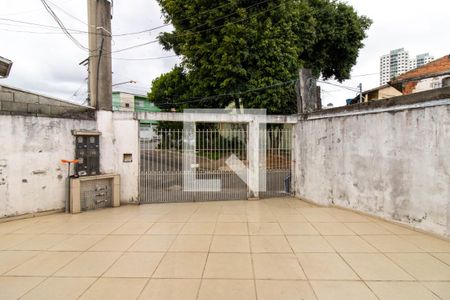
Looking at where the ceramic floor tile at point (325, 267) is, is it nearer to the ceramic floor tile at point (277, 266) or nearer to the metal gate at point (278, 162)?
the ceramic floor tile at point (277, 266)

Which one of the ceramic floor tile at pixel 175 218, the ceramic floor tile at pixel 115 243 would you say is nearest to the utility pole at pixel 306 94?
the ceramic floor tile at pixel 175 218

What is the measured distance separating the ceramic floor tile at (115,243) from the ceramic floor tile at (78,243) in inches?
4.4

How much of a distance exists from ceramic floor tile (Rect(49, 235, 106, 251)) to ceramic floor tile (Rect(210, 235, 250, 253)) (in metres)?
1.90

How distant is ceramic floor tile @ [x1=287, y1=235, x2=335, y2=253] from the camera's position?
374 centimetres

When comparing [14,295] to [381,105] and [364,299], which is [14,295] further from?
[381,105]

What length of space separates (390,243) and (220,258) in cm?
260

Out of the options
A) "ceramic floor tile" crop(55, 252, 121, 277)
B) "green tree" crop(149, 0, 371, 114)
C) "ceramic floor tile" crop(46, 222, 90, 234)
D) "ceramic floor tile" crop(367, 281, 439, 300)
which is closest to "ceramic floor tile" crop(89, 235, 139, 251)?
"ceramic floor tile" crop(55, 252, 121, 277)

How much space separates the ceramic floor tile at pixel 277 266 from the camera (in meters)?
2.99

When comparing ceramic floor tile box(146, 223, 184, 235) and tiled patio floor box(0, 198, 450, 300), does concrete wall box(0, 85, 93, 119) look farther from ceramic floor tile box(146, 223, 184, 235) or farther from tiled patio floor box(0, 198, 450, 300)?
ceramic floor tile box(146, 223, 184, 235)

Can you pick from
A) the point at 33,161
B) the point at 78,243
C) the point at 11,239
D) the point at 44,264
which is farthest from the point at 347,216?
the point at 33,161

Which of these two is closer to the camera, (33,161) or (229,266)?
(229,266)

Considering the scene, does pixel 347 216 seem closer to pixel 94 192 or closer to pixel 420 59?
pixel 94 192

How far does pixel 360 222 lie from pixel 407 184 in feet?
3.55

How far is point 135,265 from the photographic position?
328 centimetres
